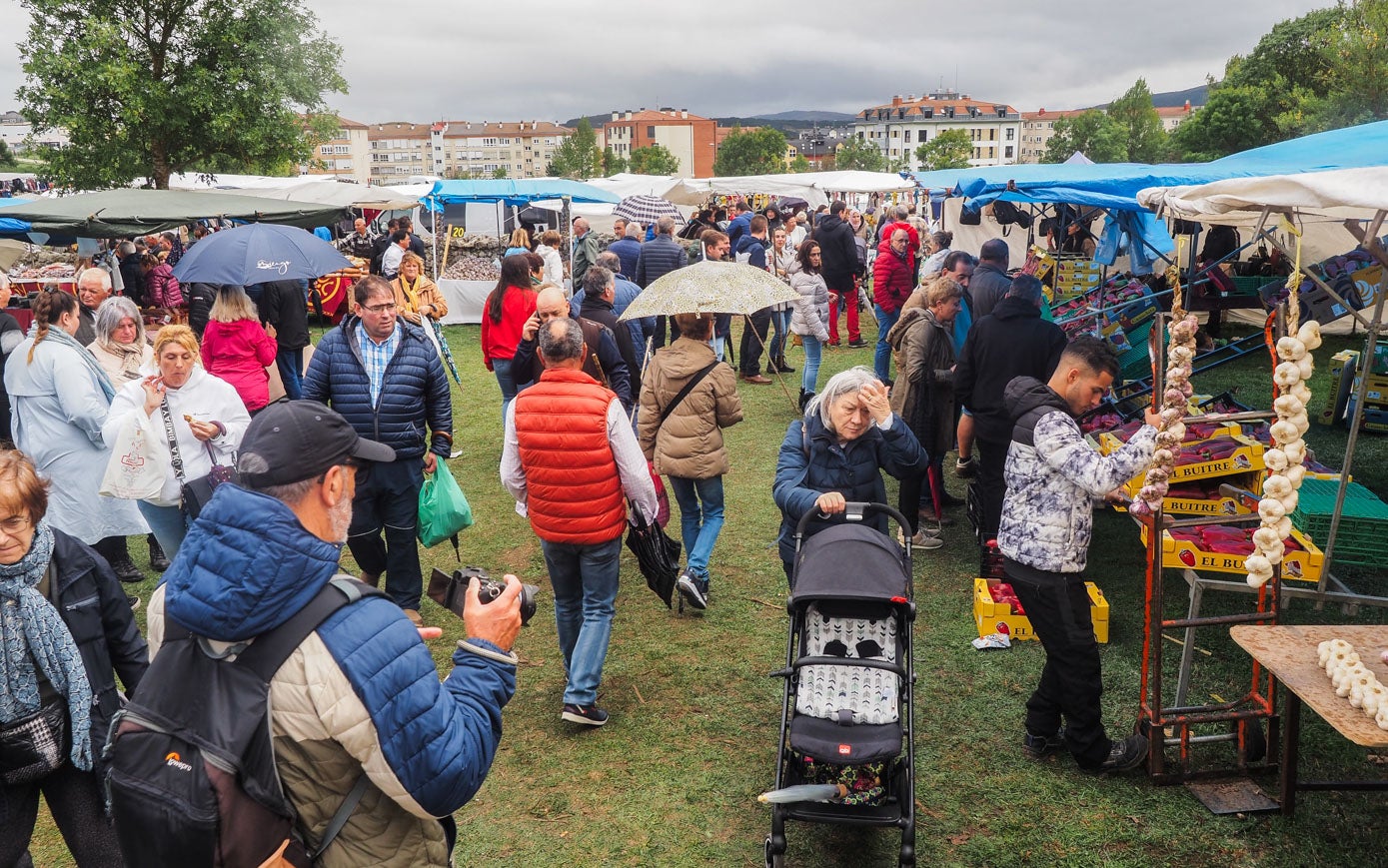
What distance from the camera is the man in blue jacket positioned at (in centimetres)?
504

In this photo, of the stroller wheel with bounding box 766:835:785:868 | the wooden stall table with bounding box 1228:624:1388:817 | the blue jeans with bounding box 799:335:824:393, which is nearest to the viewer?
the wooden stall table with bounding box 1228:624:1388:817

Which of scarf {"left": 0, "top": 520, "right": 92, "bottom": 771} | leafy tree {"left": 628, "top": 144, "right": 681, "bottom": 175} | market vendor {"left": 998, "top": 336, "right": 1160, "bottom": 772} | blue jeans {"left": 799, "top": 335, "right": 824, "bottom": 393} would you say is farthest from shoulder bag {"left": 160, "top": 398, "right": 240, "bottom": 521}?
leafy tree {"left": 628, "top": 144, "right": 681, "bottom": 175}

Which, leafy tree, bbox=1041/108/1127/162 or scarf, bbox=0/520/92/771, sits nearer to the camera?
scarf, bbox=0/520/92/771

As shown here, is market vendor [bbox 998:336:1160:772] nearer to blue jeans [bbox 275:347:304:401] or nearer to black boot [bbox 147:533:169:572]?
black boot [bbox 147:533:169:572]

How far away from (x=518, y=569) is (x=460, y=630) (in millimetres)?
796

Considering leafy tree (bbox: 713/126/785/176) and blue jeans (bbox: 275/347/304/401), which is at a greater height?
leafy tree (bbox: 713/126/785/176)

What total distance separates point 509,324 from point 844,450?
417 cm

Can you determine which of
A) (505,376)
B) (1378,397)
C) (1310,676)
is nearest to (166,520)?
(505,376)

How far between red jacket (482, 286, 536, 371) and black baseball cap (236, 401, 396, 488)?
5.54 metres

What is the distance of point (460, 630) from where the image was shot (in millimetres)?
5820

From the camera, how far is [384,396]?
5.06 m

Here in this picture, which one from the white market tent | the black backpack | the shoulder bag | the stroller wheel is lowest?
the stroller wheel

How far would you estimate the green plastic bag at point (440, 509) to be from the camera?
510cm

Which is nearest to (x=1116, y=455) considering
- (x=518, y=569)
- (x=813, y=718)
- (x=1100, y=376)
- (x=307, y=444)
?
(x=1100, y=376)
